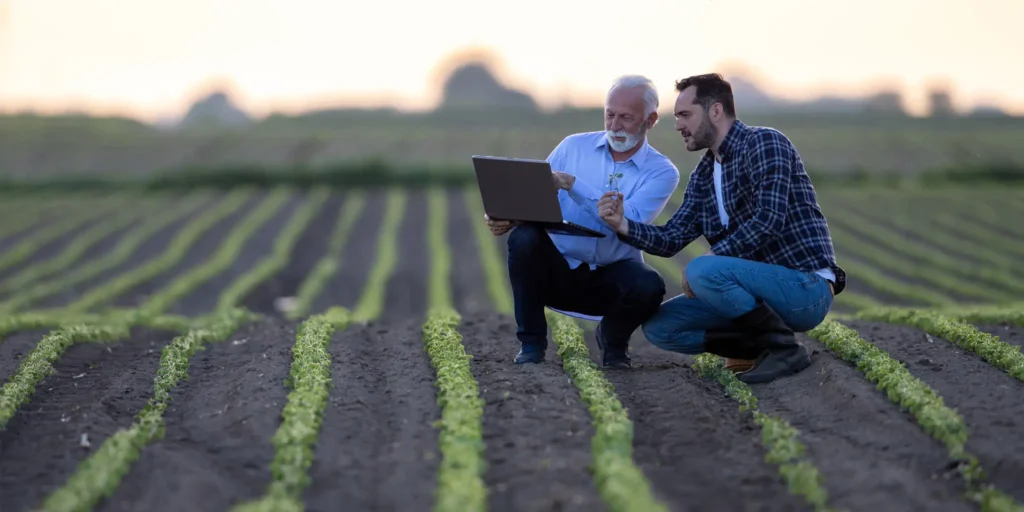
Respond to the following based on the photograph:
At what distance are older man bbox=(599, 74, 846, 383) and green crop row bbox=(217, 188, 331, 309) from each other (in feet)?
39.0

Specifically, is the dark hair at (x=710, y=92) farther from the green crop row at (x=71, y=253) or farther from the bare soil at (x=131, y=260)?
the green crop row at (x=71, y=253)

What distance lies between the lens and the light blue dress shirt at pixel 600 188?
23.4ft

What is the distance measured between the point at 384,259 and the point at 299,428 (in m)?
17.5

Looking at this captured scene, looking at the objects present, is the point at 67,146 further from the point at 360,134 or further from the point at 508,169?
the point at 508,169

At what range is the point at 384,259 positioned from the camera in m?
23.0

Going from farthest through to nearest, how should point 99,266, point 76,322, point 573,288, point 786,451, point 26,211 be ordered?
point 26,211 < point 99,266 < point 76,322 < point 573,288 < point 786,451

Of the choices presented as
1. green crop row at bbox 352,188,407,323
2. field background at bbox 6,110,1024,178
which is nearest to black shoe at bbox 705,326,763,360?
green crop row at bbox 352,188,407,323

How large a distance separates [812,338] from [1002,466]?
11.1 feet

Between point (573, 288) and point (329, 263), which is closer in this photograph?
point (573, 288)

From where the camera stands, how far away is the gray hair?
Answer: 6910 mm

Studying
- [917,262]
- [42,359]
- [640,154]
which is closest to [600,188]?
[640,154]

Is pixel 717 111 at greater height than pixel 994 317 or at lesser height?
greater

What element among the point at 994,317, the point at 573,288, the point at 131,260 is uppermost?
the point at 573,288

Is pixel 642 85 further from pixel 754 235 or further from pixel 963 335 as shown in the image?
pixel 963 335
